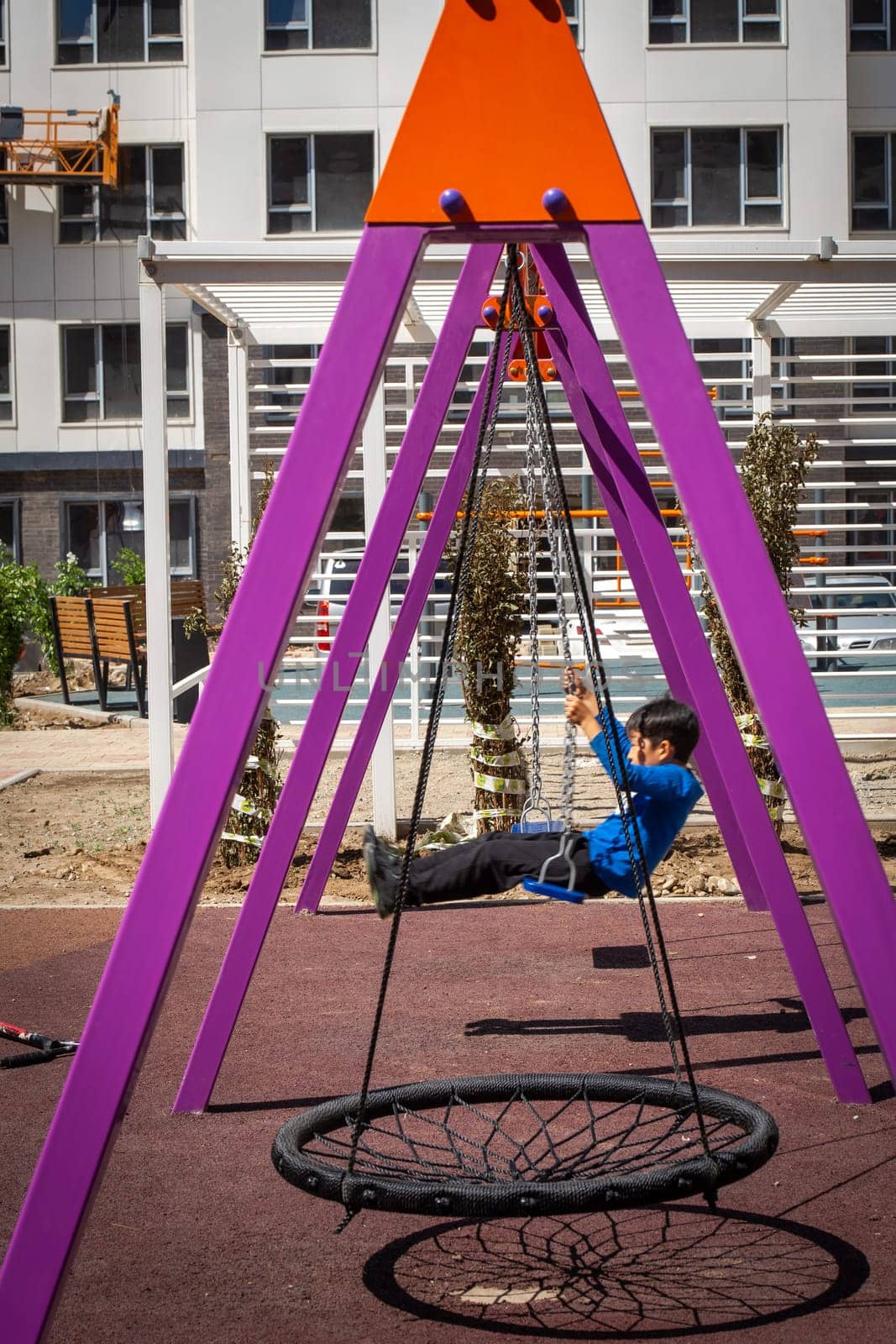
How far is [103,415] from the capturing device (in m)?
29.4

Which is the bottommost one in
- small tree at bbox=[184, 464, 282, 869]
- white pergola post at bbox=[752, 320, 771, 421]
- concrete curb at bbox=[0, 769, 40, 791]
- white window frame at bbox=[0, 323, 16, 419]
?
concrete curb at bbox=[0, 769, 40, 791]

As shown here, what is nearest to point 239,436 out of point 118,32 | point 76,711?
point 76,711

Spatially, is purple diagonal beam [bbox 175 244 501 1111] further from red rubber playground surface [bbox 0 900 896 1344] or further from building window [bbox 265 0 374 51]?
building window [bbox 265 0 374 51]

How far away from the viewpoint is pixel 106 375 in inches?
1153

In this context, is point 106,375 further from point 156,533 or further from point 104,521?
point 156,533

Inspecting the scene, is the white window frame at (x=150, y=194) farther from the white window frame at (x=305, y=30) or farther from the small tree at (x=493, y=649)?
the small tree at (x=493, y=649)

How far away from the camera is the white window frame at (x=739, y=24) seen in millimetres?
25969

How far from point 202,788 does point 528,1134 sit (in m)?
Answer: 1.95

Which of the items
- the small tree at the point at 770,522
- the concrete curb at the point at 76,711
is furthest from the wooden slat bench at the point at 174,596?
the small tree at the point at 770,522

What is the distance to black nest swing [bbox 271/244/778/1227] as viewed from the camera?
3.04 meters

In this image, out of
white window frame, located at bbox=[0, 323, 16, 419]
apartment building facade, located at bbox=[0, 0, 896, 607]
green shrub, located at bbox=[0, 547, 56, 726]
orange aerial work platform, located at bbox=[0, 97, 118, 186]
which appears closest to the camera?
green shrub, located at bbox=[0, 547, 56, 726]

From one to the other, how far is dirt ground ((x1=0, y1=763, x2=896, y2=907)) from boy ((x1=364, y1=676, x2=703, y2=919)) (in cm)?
300

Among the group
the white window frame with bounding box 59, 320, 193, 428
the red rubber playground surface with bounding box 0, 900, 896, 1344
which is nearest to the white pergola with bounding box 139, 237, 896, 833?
the red rubber playground surface with bounding box 0, 900, 896, 1344

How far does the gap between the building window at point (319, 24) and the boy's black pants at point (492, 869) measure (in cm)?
2450
